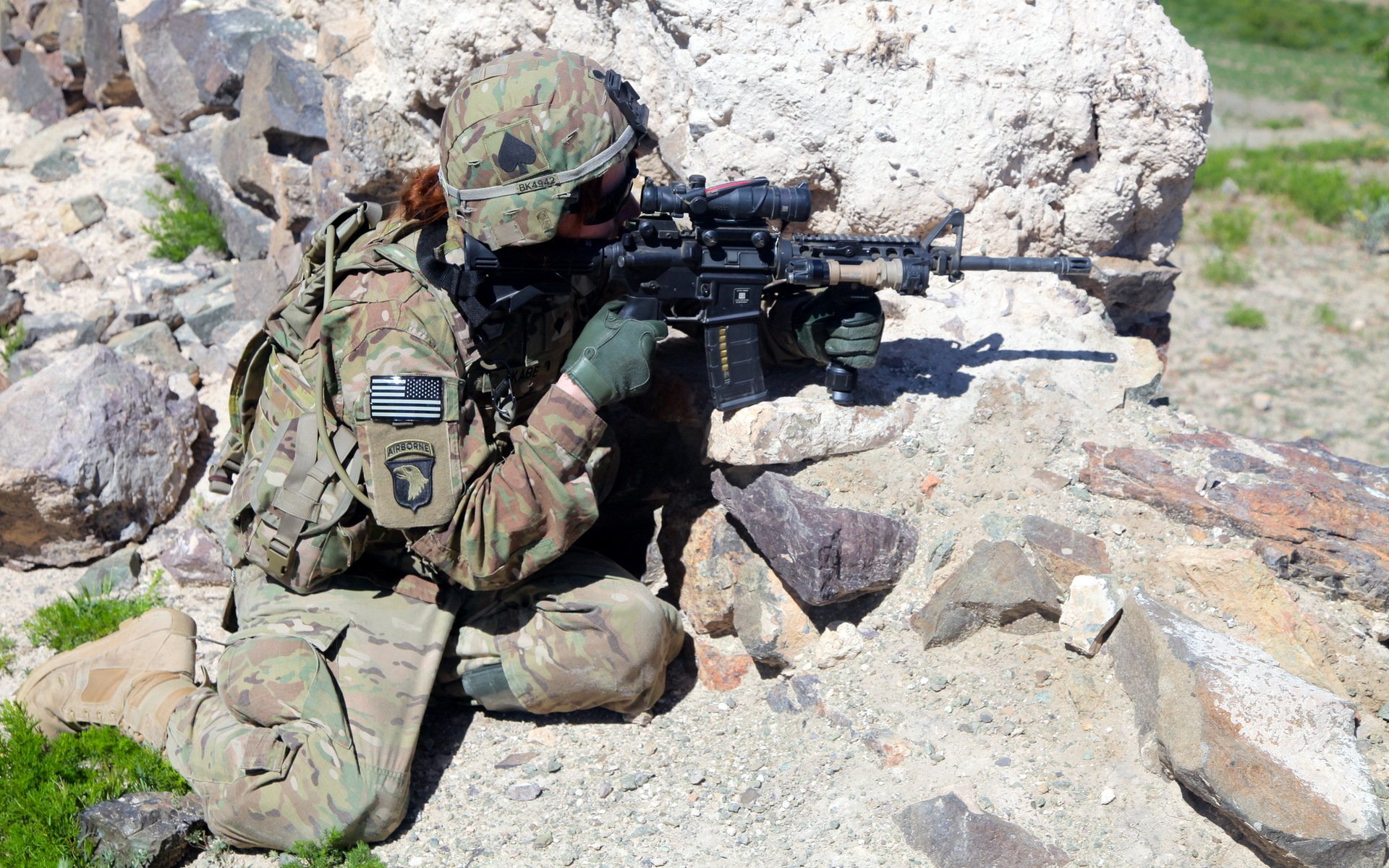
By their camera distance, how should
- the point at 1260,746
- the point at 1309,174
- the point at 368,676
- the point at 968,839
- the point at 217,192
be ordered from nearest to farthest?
1. the point at 1260,746
2. the point at 968,839
3. the point at 368,676
4. the point at 217,192
5. the point at 1309,174

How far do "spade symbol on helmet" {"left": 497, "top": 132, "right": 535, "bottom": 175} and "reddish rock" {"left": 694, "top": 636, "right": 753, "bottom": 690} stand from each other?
1.78m

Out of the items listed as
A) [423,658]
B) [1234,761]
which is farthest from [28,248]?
[1234,761]

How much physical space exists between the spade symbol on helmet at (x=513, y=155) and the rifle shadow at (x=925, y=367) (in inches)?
48.3

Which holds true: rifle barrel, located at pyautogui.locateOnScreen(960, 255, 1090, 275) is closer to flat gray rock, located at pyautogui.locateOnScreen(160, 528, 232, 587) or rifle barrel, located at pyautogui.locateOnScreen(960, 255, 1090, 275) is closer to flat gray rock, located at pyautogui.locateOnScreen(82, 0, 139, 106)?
flat gray rock, located at pyautogui.locateOnScreen(160, 528, 232, 587)

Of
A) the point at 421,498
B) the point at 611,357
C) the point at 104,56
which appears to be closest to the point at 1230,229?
the point at 611,357

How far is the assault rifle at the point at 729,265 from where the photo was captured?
3258 mm

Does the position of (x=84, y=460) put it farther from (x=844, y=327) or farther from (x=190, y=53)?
(x=844, y=327)

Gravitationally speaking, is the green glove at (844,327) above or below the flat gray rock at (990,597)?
above

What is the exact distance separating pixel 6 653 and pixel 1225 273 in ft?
28.0

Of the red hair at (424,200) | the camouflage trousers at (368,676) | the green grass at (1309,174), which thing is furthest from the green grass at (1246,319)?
the red hair at (424,200)

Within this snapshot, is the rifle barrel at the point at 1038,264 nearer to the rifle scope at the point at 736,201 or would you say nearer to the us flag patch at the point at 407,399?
the rifle scope at the point at 736,201

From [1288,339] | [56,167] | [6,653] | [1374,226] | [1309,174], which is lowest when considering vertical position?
[1288,339]

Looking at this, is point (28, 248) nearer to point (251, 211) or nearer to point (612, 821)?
point (251, 211)

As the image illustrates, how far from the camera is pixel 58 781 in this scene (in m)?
3.32
